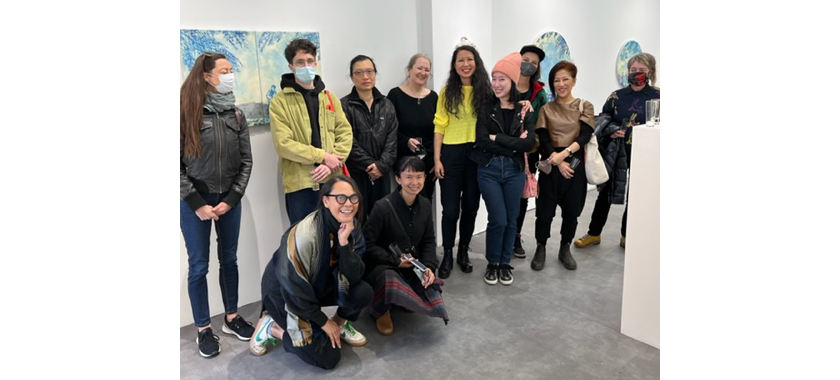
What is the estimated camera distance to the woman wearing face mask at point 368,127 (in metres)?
3.76

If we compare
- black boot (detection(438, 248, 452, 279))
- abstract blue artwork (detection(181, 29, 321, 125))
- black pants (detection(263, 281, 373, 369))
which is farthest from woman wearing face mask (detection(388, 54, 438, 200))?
black pants (detection(263, 281, 373, 369))

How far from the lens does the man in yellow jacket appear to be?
3336 mm

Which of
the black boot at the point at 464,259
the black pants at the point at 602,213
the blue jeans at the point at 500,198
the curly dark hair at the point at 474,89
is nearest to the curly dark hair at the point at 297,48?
the curly dark hair at the point at 474,89

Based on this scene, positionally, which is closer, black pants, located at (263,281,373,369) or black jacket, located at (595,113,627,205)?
black pants, located at (263,281,373,369)

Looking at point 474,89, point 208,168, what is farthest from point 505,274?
point 208,168

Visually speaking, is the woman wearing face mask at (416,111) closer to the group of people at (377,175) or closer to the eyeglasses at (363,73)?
the group of people at (377,175)

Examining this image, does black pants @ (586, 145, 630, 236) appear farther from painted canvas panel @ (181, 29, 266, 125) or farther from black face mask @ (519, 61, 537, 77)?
painted canvas panel @ (181, 29, 266, 125)

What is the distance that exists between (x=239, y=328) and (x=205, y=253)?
0.51 meters

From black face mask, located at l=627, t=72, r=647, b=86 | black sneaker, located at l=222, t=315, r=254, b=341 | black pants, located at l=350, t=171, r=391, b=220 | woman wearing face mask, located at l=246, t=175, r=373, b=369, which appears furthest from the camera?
Answer: black face mask, located at l=627, t=72, r=647, b=86

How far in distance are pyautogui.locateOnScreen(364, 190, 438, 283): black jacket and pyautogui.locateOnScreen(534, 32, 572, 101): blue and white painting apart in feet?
9.72
